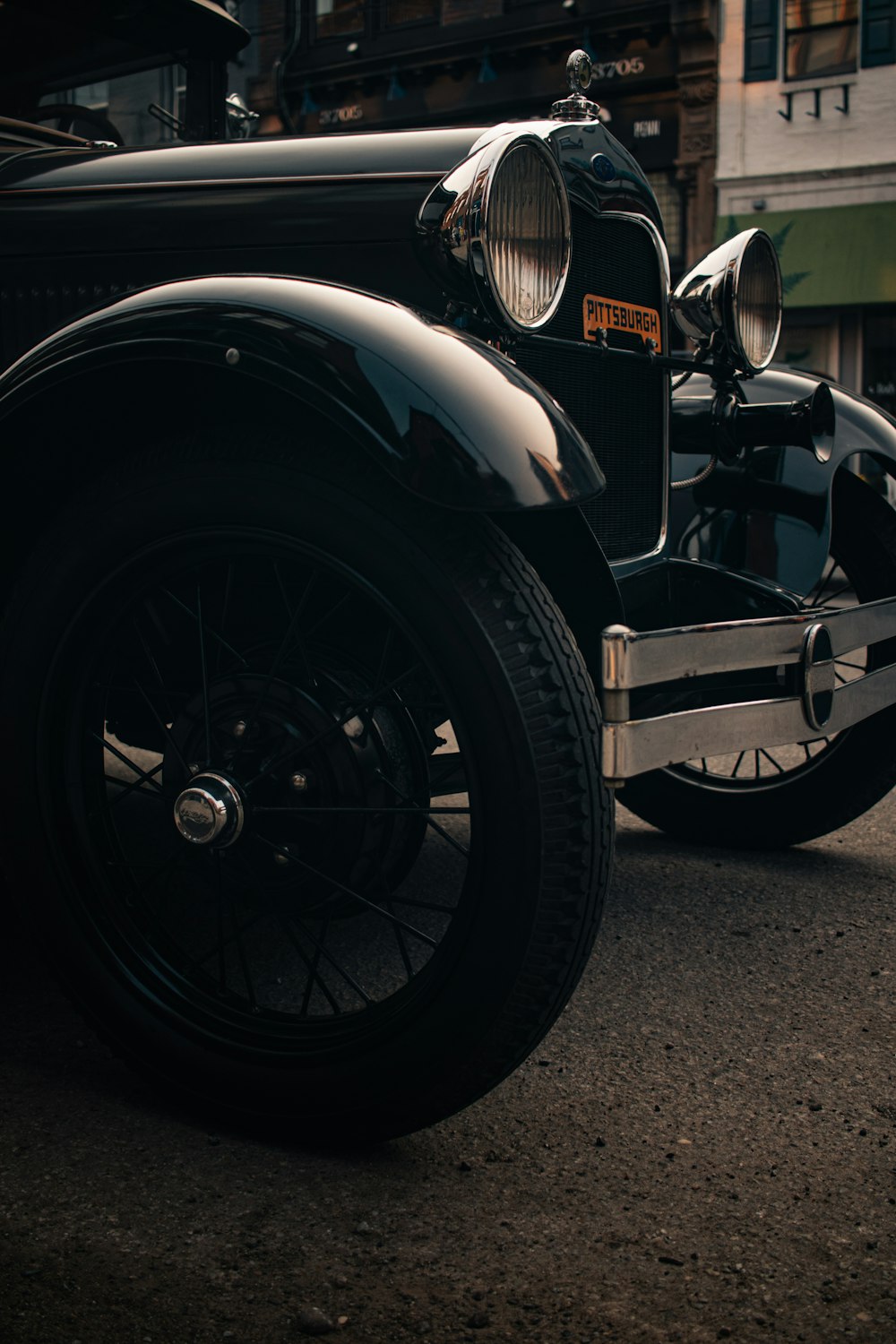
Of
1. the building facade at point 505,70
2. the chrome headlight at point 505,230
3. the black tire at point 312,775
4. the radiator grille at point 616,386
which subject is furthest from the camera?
the building facade at point 505,70

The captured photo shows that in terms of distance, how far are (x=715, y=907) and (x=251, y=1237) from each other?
156 cm

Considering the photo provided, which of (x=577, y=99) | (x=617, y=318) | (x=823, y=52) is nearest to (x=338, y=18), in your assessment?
(x=823, y=52)

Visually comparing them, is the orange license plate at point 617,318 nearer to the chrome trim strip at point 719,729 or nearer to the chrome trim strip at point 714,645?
the chrome trim strip at point 714,645

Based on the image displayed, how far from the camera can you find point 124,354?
1883mm

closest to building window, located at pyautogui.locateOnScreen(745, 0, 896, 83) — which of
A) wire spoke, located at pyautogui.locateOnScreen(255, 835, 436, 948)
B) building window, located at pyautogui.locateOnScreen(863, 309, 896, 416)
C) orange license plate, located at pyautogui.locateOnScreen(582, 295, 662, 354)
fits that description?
building window, located at pyautogui.locateOnScreen(863, 309, 896, 416)

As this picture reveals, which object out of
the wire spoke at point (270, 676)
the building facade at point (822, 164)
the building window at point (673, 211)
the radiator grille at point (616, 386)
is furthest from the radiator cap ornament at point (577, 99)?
the building window at point (673, 211)

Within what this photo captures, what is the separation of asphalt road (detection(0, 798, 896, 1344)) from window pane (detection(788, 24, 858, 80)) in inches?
553

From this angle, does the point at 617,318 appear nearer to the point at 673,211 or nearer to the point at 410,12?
the point at 673,211

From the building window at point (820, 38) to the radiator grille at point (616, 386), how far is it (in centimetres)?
1317

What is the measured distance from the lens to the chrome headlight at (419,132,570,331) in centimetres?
209

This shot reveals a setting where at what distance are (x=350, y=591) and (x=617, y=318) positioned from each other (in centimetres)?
101

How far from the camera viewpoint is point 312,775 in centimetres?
202

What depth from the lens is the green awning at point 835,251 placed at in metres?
13.9

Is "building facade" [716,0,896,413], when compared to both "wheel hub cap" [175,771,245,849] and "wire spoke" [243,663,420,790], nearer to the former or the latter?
"wire spoke" [243,663,420,790]
